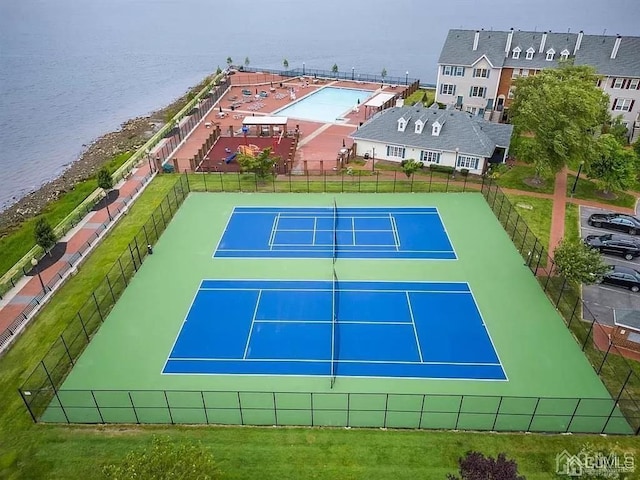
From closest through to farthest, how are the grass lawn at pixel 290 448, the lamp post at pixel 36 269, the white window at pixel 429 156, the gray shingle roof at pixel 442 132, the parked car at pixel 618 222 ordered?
1. the grass lawn at pixel 290 448
2. the lamp post at pixel 36 269
3. the parked car at pixel 618 222
4. the gray shingle roof at pixel 442 132
5. the white window at pixel 429 156

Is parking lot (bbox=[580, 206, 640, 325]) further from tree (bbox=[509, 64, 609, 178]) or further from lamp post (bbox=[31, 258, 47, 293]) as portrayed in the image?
lamp post (bbox=[31, 258, 47, 293])

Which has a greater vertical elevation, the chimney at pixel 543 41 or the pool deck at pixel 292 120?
the chimney at pixel 543 41

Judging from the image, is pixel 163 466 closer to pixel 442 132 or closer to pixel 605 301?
pixel 605 301

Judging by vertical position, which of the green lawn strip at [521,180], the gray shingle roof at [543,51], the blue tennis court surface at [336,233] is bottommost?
the blue tennis court surface at [336,233]

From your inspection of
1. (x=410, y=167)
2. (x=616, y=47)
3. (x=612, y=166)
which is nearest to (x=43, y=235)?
(x=410, y=167)

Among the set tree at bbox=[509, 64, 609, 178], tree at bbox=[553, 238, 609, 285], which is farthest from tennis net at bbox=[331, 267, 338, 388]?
tree at bbox=[509, 64, 609, 178]

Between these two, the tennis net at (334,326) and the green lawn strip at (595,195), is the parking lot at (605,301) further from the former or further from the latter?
the tennis net at (334,326)

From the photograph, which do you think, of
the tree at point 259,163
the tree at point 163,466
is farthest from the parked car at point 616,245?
the tree at point 163,466
